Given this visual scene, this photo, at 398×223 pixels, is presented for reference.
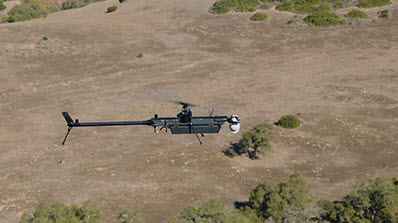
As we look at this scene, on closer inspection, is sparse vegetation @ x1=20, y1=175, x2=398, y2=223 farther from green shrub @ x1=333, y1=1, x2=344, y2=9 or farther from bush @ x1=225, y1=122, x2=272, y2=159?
green shrub @ x1=333, y1=1, x2=344, y2=9

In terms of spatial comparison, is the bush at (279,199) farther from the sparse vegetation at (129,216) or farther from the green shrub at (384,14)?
the green shrub at (384,14)

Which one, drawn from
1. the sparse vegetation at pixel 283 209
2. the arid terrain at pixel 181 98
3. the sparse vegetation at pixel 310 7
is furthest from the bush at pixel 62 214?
the sparse vegetation at pixel 310 7

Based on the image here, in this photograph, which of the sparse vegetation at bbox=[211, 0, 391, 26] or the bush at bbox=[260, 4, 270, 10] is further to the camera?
the bush at bbox=[260, 4, 270, 10]

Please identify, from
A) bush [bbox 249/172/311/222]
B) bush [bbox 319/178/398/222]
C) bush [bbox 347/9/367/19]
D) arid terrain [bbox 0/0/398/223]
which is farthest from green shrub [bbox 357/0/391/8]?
bush [bbox 249/172/311/222]

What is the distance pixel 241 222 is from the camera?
84.4 feet

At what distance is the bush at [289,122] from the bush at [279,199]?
14.4 meters

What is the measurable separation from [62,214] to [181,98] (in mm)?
29034

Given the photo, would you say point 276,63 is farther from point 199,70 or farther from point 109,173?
point 109,173

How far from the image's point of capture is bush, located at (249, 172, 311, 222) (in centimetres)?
2941

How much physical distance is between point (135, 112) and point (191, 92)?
8980 mm

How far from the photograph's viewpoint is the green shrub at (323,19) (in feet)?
254

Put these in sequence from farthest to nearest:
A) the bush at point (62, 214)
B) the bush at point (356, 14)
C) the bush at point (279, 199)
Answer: the bush at point (356, 14) → the bush at point (279, 199) → the bush at point (62, 214)

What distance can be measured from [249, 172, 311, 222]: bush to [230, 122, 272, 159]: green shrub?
28.7ft

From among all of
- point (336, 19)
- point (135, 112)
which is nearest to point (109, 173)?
point (135, 112)
